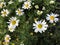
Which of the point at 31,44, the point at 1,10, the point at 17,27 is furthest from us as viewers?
the point at 1,10

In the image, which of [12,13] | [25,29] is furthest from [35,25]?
[12,13]

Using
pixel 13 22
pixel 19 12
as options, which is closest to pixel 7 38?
pixel 13 22

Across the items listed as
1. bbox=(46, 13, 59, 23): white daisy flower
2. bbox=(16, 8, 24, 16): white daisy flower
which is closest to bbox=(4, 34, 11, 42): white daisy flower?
bbox=(16, 8, 24, 16): white daisy flower

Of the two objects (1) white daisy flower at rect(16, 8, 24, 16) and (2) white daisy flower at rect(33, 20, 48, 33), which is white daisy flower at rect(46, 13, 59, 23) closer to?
(2) white daisy flower at rect(33, 20, 48, 33)

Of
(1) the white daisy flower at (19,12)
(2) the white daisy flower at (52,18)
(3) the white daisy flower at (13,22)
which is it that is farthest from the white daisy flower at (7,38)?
(2) the white daisy flower at (52,18)

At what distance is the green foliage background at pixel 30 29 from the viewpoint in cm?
227

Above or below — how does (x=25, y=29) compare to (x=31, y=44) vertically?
above

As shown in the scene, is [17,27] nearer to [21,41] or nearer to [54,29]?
[21,41]

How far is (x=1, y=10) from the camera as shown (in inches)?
102

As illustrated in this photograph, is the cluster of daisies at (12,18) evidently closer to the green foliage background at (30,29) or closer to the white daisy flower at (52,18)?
the green foliage background at (30,29)

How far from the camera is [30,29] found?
233 centimetres

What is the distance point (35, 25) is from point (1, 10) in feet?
1.71

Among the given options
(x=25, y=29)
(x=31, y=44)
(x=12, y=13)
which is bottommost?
(x=31, y=44)

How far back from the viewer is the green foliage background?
2270 mm
